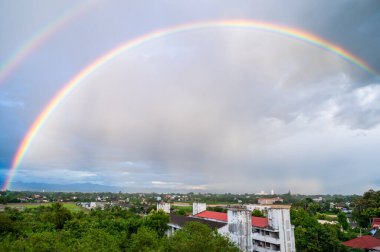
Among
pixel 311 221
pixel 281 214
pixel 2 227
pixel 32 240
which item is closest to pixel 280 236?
pixel 281 214

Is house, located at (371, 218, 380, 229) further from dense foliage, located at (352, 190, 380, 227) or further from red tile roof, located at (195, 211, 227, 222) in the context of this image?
red tile roof, located at (195, 211, 227, 222)

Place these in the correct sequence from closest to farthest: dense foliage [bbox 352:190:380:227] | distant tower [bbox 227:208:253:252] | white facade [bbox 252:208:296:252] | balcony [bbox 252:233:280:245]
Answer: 1. distant tower [bbox 227:208:253:252]
2. white facade [bbox 252:208:296:252]
3. balcony [bbox 252:233:280:245]
4. dense foliage [bbox 352:190:380:227]

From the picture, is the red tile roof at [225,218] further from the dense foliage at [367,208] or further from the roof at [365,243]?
the dense foliage at [367,208]

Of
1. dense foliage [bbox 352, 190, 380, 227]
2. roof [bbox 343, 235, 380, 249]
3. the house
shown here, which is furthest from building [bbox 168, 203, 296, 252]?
dense foliage [bbox 352, 190, 380, 227]

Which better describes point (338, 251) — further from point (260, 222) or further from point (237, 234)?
point (237, 234)

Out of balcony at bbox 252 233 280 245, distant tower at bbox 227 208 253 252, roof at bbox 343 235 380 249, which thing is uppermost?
distant tower at bbox 227 208 253 252

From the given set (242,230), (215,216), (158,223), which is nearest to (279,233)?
(242,230)

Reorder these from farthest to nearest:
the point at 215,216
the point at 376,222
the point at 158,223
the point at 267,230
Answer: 1. the point at 376,222
2. the point at 215,216
3. the point at 158,223
4. the point at 267,230

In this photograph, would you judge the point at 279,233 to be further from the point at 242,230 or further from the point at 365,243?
the point at 365,243

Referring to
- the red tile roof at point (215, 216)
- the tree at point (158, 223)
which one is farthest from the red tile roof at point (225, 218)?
the tree at point (158, 223)
